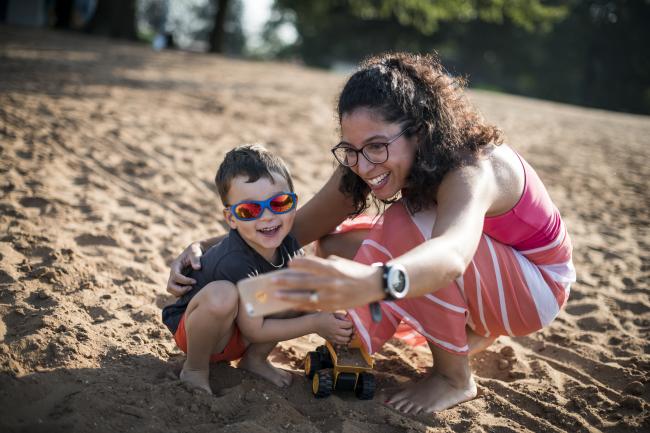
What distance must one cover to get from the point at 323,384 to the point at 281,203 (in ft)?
2.62

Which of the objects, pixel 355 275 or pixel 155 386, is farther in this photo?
pixel 155 386

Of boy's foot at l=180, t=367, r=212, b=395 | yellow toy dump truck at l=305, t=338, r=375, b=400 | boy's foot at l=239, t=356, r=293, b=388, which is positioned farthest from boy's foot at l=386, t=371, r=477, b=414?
boy's foot at l=180, t=367, r=212, b=395

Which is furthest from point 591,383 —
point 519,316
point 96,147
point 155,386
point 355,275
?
point 96,147

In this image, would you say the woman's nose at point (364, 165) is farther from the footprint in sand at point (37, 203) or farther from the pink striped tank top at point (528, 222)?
the footprint in sand at point (37, 203)

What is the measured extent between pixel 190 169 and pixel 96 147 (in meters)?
0.90

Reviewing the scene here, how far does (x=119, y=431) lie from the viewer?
1.97 metres

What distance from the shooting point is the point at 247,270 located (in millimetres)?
2385

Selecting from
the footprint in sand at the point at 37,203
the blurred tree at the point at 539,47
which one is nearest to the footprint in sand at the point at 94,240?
the footprint in sand at the point at 37,203

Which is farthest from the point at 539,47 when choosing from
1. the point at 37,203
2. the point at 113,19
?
the point at 37,203

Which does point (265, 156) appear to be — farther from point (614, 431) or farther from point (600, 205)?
point (600, 205)

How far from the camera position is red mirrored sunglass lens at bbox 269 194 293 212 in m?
2.41

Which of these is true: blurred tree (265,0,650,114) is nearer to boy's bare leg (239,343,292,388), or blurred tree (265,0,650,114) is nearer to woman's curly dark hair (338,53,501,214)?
woman's curly dark hair (338,53,501,214)

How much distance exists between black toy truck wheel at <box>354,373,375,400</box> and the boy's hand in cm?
19

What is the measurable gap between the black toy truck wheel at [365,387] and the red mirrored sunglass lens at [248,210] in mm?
850
